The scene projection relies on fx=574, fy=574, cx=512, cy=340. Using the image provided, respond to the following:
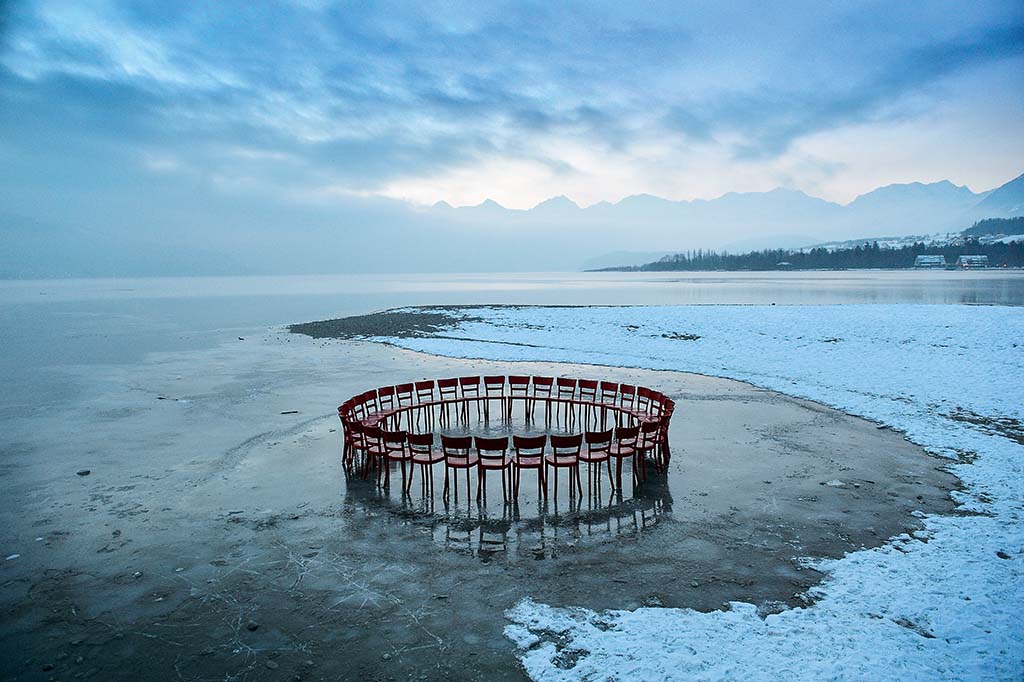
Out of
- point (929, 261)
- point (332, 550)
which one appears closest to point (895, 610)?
point (332, 550)

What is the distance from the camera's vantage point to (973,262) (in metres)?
174

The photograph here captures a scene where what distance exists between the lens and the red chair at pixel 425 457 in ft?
33.3

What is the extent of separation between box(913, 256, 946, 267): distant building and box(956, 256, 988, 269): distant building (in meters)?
5.97

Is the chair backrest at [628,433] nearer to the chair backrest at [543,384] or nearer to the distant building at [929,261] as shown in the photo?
the chair backrest at [543,384]

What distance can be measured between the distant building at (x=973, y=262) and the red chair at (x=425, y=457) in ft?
686

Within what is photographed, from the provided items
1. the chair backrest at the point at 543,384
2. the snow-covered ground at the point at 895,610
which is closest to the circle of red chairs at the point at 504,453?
the chair backrest at the point at 543,384

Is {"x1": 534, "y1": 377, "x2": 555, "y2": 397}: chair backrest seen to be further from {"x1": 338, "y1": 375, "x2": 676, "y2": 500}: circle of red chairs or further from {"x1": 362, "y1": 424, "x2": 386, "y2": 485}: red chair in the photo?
{"x1": 362, "y1": 424, "x2": 386, "y2": 485}: red chair

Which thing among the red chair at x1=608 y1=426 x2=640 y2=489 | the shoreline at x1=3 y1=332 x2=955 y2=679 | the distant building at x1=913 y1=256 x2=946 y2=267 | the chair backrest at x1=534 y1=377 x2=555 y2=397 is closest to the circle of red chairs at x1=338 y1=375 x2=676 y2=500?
the red chair at x1=608 y1=426 x2=640 y2=489

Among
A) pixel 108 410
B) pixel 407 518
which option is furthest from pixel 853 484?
pixel 108 410

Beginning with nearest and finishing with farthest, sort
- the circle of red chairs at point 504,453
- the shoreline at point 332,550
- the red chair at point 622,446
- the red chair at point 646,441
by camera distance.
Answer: the shoreline at point 332,550, the circle of red chairs at point 504,453, the red chair at point 622,446, the red chair at point 646,441

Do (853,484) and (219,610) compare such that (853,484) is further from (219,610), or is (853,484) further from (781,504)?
(219,610)

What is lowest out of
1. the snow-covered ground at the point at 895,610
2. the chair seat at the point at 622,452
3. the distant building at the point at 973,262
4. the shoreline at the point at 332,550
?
the snow-covered ground at the point at 895,610

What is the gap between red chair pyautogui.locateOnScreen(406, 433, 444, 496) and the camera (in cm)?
1016

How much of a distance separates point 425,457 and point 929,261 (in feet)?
750
